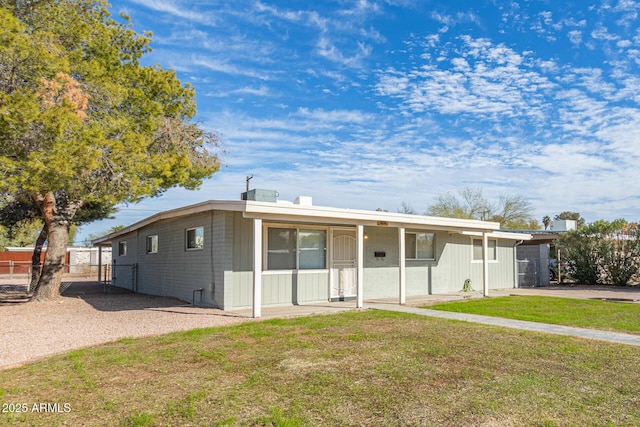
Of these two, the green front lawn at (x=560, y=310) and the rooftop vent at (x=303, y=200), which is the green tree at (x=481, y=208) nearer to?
the green front lawn at (x=560, y=310)

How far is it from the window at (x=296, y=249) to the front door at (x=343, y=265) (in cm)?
40

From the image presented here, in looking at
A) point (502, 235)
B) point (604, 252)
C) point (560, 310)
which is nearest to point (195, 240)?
point (560, 310)

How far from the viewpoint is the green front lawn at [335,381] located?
385 cm

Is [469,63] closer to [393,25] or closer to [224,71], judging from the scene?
[393,25]

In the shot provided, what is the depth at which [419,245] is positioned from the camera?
47.6 feet

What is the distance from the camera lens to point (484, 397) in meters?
4.29

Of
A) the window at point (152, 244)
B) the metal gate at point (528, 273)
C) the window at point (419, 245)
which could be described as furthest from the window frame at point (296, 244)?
the metal gate at point (528, 273)

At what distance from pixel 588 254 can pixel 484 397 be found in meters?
18.6

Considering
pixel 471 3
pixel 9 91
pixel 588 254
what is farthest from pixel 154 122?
pixel 588 254

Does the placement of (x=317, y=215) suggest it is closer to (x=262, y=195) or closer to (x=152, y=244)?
(x=262, y=195)

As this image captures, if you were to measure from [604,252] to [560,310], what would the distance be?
1050 centimetres

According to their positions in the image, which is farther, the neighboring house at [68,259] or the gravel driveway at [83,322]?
the neighboring house at [68,259]

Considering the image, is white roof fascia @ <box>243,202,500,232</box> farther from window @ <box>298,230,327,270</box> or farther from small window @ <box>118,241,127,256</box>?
small window @ <box>118,241,127,256</box>

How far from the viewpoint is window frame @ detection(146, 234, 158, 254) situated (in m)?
15.3
